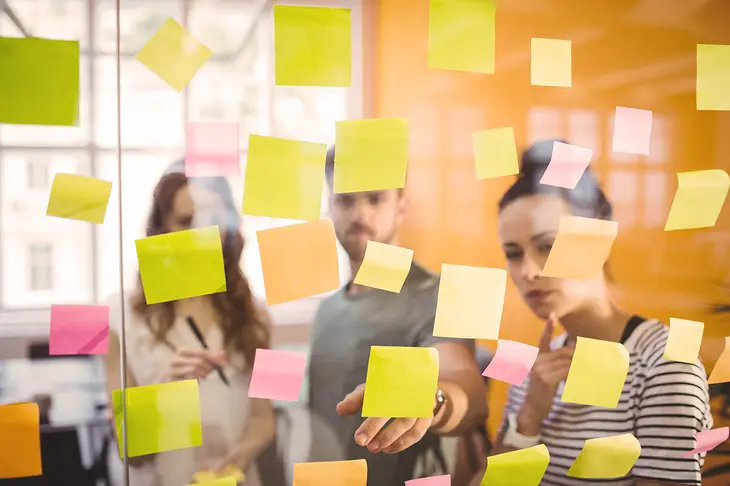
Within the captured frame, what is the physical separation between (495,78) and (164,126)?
2.10 feet

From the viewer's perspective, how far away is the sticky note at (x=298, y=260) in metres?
1.11

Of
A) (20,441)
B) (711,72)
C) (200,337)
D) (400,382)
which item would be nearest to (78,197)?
(200,337)

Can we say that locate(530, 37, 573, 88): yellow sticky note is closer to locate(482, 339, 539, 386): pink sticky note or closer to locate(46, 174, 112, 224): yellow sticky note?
locate(482, 339, 539, 386): pink sticky note

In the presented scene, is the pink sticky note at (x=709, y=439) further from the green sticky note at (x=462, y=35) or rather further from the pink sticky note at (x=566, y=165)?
the green sticky note at (x=462, y=35)

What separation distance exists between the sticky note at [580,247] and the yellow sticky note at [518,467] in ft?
1.23

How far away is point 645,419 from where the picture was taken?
50.2 inches

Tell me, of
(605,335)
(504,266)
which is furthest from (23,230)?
(605,335)

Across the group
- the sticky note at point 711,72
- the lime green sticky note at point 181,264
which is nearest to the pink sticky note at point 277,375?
the lime green sticky note at point 181,264

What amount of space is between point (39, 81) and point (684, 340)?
1.38 m

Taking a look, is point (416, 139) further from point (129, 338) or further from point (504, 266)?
point (129, 338)

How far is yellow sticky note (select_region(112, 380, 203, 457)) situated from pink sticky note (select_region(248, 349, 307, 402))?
0.37 ft

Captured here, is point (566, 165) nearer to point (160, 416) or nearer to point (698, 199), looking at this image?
point (698, 199)

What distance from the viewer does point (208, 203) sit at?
1.09 m

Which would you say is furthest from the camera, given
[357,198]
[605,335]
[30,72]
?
[605,335]
